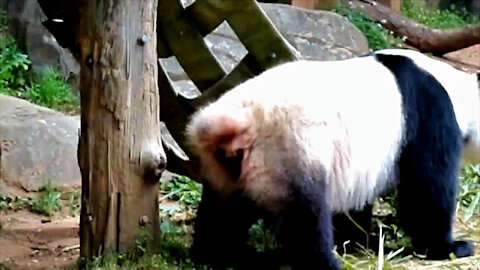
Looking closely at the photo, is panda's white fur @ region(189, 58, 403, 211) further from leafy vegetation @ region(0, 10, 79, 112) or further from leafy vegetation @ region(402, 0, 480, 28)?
leafy vegetation @ region(402, 0, 480, 28)

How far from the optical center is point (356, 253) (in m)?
3.83

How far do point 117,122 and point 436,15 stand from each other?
8.48 meters

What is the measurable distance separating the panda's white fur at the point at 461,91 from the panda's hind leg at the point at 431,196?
0.87 feet

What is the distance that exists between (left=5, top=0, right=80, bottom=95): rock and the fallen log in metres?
3.59

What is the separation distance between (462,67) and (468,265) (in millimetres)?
5360

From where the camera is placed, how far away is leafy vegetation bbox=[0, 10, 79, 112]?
6605mm

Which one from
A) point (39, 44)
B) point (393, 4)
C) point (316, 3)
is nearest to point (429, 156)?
point (39, 44)

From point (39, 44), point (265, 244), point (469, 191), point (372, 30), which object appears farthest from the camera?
point (372, 30)

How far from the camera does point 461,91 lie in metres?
3.83

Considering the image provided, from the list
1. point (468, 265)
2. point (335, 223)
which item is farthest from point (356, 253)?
point (468, 265)

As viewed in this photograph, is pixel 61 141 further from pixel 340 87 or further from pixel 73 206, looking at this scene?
pixel 340 87

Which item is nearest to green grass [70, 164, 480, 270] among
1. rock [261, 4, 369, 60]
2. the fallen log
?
rock [261, 4, 369, 60]

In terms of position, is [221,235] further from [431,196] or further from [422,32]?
[422,32]

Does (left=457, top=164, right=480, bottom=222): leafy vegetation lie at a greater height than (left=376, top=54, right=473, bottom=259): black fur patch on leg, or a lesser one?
lesser
